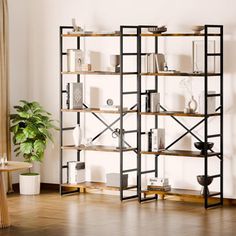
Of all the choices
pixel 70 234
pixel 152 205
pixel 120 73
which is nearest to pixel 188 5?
pixel 120 73

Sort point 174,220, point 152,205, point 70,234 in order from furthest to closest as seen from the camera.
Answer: point 152,205 → point 174,220 → point 70,234

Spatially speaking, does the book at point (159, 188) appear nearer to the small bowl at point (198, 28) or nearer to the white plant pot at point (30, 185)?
the white plant pot at point (30, 185)

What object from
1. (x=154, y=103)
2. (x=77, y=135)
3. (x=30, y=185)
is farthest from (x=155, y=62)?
(x=30, y=185)

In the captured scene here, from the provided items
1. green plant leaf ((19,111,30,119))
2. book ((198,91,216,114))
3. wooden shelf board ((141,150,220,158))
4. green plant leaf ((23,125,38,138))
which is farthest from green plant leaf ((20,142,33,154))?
book ((198,91,216,114))

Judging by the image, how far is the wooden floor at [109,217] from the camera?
798 centimetres

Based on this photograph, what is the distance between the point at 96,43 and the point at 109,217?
265 centimetres

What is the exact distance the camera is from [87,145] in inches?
405

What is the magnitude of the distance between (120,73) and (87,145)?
1.15 metres

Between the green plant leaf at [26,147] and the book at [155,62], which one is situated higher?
the book at [155,62]

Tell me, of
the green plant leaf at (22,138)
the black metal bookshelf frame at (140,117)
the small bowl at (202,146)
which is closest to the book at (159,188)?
the black metal bookshelf frame at (140,117)

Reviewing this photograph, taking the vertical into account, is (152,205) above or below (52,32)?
below

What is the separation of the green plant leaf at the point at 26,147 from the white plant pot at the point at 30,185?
0.39 meters

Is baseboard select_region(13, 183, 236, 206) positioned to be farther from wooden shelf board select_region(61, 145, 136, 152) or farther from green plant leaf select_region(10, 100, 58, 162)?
wooden shelf board select_region(61, 145, 136, 152)

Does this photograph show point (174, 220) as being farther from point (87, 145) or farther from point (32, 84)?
point (32, 84)
